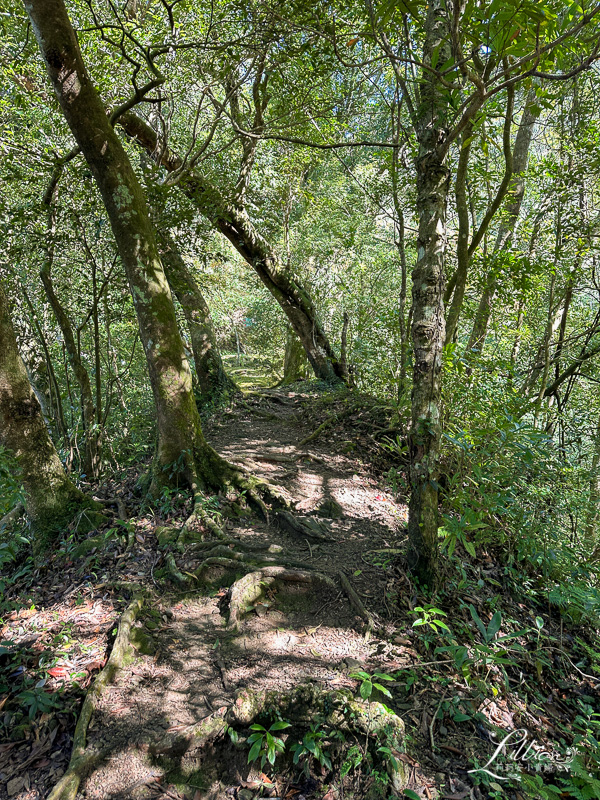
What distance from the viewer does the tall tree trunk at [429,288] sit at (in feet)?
12.8

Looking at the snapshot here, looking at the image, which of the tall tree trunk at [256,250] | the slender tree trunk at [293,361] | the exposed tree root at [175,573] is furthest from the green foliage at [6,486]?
the slender tree trunk at [293,361]

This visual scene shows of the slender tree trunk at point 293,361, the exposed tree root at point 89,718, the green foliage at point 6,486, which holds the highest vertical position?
the slender tree trunk at point 293,361

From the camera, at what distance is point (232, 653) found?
3.68 meters

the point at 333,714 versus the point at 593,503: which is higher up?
the point at 593,503

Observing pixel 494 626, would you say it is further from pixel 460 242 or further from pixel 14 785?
pixel 460 242

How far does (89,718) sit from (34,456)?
2.94 meters

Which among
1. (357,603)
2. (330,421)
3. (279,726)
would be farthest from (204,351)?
(279,726)

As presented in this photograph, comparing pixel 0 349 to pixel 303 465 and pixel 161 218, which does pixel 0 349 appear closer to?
pixel 161 218

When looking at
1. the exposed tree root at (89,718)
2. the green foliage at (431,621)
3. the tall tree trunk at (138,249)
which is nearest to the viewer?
the exposed tree root at (89,718)

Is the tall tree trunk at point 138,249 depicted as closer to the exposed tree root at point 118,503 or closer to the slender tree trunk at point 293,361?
the exposed tree root at point 118,503

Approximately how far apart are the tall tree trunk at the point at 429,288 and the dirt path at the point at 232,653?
120 cm

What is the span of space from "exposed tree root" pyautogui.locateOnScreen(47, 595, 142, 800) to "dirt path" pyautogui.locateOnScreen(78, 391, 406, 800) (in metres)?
0.06

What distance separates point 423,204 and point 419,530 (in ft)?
9.69

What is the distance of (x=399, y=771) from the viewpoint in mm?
2637
